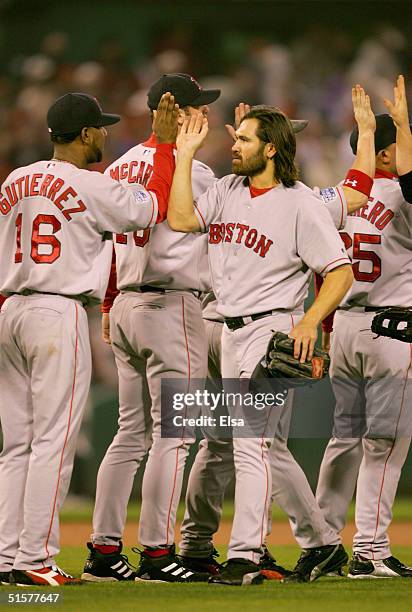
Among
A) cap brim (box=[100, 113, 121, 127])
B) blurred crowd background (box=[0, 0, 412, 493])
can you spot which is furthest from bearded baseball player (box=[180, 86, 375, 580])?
blurred crowd background (box=[0, 0, 412, 493])

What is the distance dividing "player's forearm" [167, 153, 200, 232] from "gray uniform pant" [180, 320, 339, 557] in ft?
2.80

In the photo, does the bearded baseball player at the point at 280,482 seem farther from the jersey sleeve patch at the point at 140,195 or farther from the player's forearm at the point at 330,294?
the jersey sleeve patch at the point at 140,195

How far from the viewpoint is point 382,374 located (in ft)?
16.9

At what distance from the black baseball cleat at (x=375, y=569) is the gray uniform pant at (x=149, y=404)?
83cm

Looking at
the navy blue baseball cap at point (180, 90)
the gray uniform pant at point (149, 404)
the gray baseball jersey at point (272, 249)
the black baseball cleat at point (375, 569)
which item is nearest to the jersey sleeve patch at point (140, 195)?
the gray baseball jersey at point (272, 249)

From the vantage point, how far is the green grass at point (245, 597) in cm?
389

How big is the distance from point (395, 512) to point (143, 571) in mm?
4380

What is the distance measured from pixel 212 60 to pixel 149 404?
24.4 feet

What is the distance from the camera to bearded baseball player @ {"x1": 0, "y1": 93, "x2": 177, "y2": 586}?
4367 millimetres

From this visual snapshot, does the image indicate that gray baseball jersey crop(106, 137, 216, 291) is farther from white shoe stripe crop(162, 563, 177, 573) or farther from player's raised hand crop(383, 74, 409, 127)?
white shoe stripe crop(162, 563, 177, 573)

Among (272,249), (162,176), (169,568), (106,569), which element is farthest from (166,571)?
(162,176)

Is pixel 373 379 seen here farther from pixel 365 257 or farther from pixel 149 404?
pixel 149 404

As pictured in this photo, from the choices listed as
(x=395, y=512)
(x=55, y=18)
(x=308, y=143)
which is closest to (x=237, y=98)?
(x=308, y=143)

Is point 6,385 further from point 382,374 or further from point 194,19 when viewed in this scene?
point 194,19
